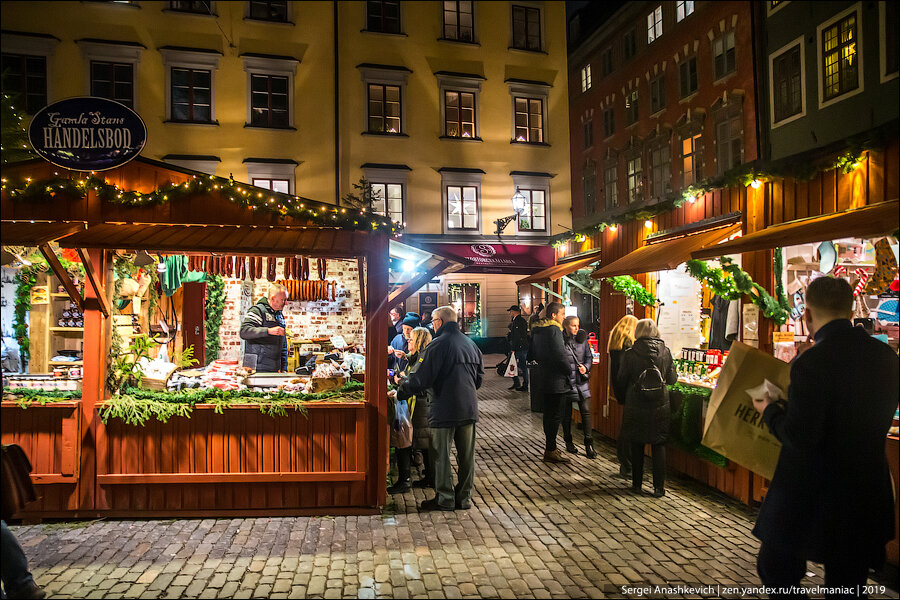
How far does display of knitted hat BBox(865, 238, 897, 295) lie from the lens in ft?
16.2

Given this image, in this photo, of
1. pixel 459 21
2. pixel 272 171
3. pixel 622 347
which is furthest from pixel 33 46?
pixel 622 347

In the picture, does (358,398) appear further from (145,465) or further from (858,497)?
(858,497)

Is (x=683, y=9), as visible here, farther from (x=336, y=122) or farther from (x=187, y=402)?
(x=187, y=402)

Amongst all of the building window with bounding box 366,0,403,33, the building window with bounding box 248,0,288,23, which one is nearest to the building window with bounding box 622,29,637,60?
the building window with bounding box 366,0,403,33

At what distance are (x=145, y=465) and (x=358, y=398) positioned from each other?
7.07 feet

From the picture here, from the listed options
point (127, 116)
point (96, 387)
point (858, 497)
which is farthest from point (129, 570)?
point (858, 497)

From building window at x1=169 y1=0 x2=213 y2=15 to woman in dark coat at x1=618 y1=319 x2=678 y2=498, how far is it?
18.1 meters

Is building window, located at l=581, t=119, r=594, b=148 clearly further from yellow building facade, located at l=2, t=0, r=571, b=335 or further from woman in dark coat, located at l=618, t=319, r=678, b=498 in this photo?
woman in dark coat, located at l=618, t=319, r=678, b=498

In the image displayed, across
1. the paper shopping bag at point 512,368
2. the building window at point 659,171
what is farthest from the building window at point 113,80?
the building window at point 659,171

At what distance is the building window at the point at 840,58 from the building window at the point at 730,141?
10.3 feet

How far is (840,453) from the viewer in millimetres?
2834

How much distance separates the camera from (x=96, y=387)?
5785 mm

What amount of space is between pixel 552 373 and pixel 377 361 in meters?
2.67

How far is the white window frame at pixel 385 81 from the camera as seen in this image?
1950 centimetres
